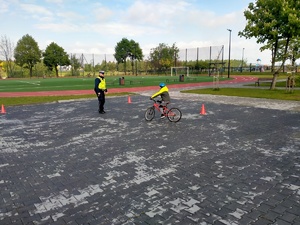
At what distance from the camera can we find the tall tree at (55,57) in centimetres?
6356

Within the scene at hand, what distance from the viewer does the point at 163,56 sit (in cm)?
7581

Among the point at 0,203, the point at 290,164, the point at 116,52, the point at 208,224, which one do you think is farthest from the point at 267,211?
the point at 116,52

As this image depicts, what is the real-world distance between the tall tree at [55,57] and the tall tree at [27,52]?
2216mm

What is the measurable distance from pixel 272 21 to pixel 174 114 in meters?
14.7

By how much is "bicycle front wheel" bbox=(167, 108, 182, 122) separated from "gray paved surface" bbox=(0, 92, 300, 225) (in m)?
0.44

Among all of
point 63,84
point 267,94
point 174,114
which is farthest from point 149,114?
point 63,84

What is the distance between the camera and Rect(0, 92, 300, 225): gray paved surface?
3.43m

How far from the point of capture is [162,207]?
358 cm

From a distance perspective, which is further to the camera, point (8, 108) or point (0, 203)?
point (8, 108)

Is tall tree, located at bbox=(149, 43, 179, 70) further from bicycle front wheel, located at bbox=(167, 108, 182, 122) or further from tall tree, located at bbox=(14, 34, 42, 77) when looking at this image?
bicycle front wheel, located at bbox=(167, 108, 182, 122)

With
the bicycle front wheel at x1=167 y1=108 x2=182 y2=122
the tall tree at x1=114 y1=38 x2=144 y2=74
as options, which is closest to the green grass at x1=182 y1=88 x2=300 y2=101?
the bicycle front wheel at x1=167 y1=108 x2=182 y2=122

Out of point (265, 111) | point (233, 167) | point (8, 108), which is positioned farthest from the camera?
point (8, 108)

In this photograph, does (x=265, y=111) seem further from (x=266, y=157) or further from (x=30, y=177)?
(x=30, y=177)

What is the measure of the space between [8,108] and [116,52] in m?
70.0
